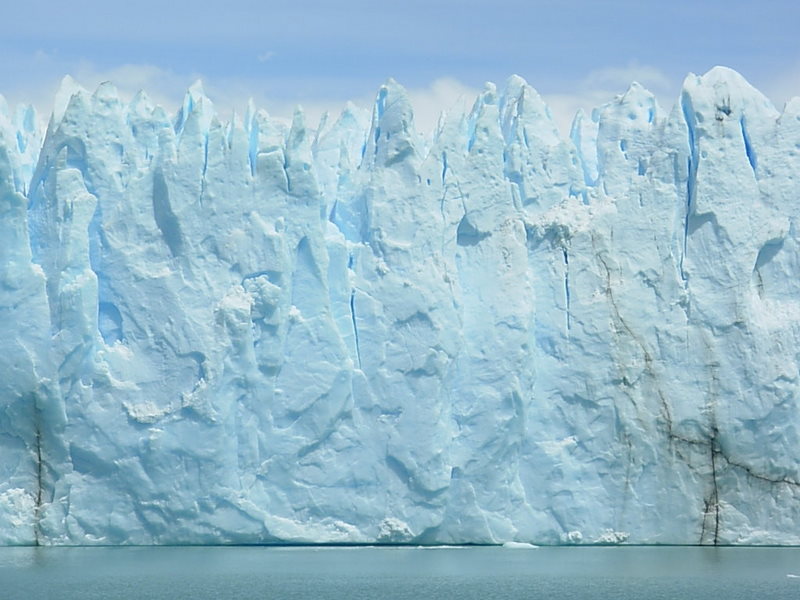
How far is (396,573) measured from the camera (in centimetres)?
1877

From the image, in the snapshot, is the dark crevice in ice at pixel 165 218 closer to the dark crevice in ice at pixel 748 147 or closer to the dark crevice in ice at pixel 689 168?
the dark crevice in ice at pixel 689 168

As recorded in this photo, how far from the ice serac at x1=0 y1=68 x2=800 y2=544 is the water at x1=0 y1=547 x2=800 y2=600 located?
42cm

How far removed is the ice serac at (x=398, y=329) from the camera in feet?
67.7

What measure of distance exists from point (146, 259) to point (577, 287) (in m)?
5.82

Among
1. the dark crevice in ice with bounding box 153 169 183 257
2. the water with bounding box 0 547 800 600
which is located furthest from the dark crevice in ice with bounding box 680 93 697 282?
the dark crevice in ice with bounding box 153 169 183 257

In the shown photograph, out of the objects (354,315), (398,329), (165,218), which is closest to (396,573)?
(398,329)

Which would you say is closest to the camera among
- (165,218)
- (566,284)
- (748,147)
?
(165,218)

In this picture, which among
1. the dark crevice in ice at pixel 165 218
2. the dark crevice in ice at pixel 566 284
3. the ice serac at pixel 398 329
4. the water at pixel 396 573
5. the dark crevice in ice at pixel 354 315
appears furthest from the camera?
the dark crevice in ice at pixel 566 284

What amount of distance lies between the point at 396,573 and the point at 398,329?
12.5 ft

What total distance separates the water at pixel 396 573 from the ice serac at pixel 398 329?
1.38ft

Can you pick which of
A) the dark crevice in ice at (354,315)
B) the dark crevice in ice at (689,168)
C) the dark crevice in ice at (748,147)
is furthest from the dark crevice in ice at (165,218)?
the dark crevice in ice at (748,147)

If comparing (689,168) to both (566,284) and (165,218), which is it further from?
(165,218)

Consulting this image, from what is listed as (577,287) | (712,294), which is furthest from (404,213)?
(712,294)

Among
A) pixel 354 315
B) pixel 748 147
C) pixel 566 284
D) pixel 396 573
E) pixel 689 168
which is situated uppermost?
pixel 748 147
